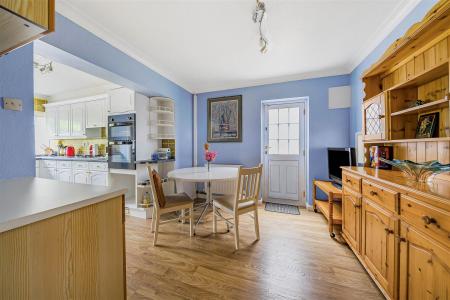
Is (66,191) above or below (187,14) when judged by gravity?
below

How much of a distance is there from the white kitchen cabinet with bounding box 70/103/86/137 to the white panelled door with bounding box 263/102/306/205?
3.93 metres

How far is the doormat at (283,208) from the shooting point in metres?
3.18

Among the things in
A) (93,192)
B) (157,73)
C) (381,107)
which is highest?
(157,73)

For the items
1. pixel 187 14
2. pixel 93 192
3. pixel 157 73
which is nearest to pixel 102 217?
pixel 93 192

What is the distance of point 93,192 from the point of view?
87 centimetres

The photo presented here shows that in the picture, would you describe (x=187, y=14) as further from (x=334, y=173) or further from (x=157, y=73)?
(x=334, y=173)

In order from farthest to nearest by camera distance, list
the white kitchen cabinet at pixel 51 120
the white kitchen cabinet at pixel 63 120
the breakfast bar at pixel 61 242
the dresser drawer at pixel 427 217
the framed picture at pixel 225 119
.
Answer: the white kitchen cabinet at pixel 51 120
the white kitchen cabinet at pixel 63 120
the framed picture at pixel 225 119
the dresser drawer at pixel 427 217
the breakfast bar at pixel 61 242

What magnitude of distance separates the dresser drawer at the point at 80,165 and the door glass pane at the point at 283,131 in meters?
3.83

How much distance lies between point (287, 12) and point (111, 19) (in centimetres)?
184

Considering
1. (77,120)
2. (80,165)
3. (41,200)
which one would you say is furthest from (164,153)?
(41,200)

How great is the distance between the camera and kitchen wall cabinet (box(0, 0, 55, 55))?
1.98 ft

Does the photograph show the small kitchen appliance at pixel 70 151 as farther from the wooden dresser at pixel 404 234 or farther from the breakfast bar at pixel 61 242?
the wooden dresser at pixel 404 234

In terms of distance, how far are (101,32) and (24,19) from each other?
1816 mm

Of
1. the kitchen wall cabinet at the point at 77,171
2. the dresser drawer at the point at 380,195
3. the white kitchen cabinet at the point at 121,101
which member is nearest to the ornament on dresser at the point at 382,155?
the dresser drawer at the point at 380,195
